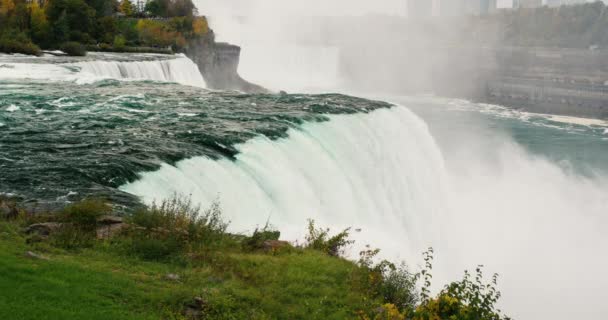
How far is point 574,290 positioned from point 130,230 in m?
15.3

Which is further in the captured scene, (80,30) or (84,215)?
(80,30)

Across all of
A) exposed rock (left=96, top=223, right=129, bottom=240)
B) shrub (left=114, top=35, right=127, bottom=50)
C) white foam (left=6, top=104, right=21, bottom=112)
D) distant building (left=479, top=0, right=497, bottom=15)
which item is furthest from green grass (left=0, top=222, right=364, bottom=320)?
distant building (left=479, top=0, right=497, bottom=15)

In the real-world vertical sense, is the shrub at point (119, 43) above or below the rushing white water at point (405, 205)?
above

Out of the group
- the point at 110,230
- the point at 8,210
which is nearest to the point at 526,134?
the point at 110,230

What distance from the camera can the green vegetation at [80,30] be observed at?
3384 centimetres

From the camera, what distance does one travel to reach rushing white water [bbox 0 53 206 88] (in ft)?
77.8

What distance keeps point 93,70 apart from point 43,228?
20.2 m

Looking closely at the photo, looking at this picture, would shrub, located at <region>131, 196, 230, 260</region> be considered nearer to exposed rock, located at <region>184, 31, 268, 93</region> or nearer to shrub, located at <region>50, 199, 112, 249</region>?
shrub, located at <region>50, 199, 112, 249</region>

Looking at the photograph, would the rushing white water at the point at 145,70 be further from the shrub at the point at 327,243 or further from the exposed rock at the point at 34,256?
the exposed rock at the point at 34,256

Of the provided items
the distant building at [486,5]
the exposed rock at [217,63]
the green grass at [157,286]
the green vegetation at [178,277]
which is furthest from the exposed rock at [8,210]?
the distant building at [486,5]

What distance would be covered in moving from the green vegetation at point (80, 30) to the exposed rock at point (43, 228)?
25.8 metres

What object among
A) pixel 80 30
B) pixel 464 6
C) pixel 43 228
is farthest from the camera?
pixel 464 6

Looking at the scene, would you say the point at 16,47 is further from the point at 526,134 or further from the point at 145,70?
the point at 526,134

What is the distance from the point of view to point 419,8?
531 ft
